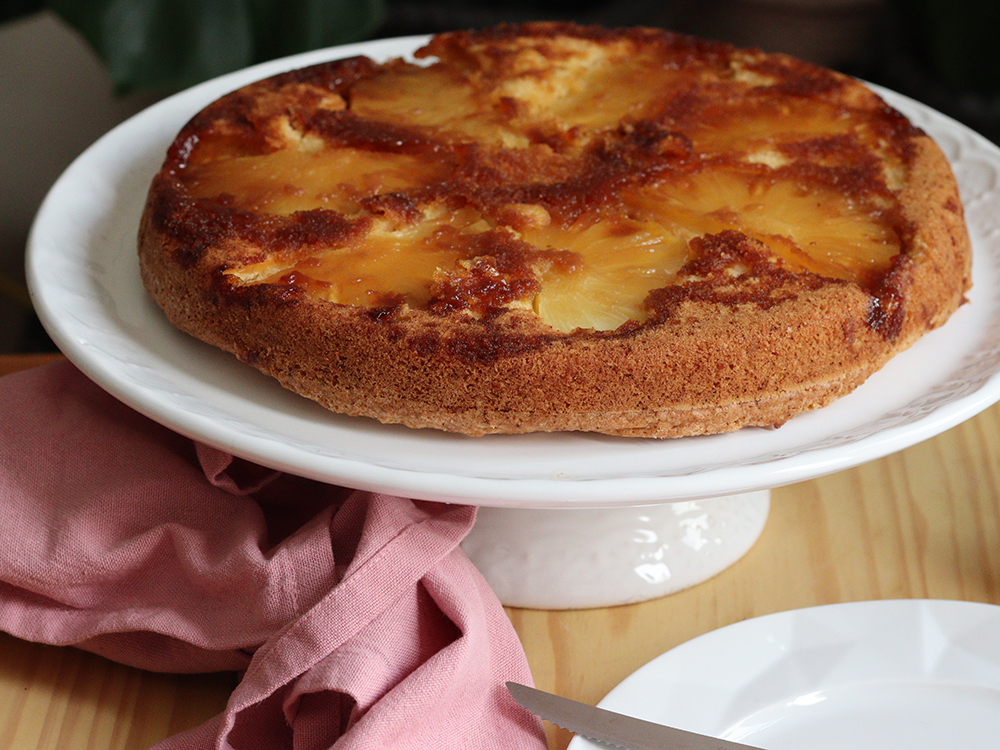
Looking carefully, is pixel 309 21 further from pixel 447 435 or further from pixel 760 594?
pixel 760 594

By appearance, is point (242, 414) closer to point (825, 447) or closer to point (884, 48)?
point (825, 447)

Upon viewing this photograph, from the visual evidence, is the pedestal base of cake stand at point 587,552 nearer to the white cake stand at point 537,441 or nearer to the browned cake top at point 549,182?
the white cake stand at point 537,441

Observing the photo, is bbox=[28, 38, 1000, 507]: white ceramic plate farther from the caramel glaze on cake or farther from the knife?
the knife

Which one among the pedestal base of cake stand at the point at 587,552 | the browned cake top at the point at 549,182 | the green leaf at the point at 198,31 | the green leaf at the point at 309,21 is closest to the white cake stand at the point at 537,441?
the pedestal base of cake stand at the point at 587,552

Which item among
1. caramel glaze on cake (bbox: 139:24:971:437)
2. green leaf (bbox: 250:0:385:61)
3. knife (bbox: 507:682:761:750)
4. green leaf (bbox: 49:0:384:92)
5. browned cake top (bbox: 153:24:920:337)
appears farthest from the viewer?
green leaf (bbox: 250:0:385:61)

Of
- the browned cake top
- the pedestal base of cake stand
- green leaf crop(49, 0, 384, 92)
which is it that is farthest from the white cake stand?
green leaf crop(49, 0, 384, 92)
